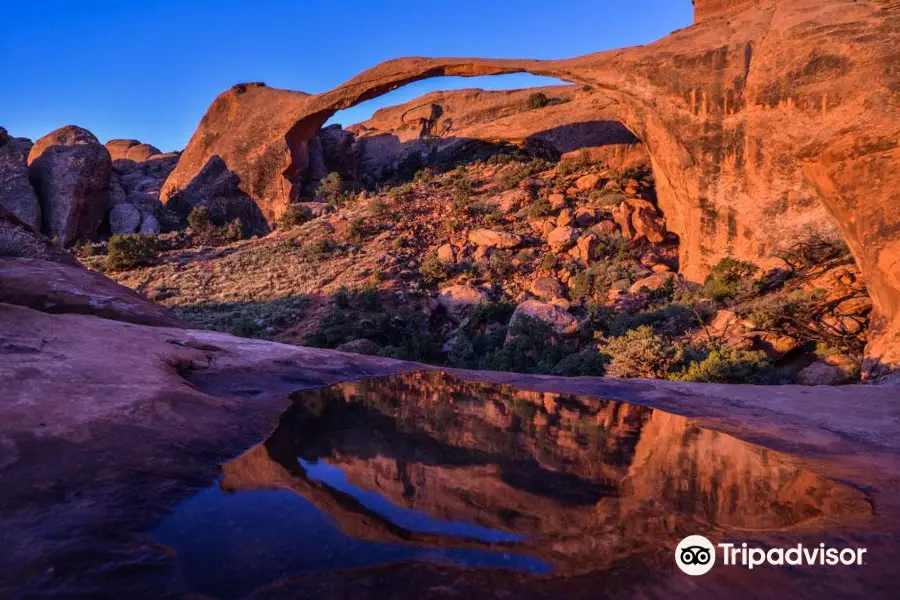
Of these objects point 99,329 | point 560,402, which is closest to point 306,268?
point 99,329

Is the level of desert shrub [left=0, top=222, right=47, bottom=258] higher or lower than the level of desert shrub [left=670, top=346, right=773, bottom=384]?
higher

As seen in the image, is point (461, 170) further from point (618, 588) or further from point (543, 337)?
point (618, 588)

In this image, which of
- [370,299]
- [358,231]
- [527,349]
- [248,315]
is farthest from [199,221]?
[527,349]

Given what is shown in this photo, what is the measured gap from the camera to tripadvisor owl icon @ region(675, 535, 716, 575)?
1803mm

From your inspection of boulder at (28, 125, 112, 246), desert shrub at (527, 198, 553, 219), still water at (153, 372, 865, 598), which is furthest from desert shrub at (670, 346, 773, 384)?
boulder at (28, 125, 112, 246)

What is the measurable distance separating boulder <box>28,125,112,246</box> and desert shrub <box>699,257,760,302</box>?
2358cm

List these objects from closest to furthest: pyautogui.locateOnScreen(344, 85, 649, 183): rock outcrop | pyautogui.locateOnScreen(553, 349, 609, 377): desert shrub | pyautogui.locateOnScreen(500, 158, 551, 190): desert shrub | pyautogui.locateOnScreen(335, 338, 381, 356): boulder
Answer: pyautogui.locateOnScreen(553, 349, 609, 377): desert shrub
pyautogui.locateOnScreen(335, 338, 381, 356): boulder
pyautogui.locateOnScreen(500, 158, 551, 190): desert shrub
pyautogui.locateOnScreen(344, 85, 649, 183): rock outcrop

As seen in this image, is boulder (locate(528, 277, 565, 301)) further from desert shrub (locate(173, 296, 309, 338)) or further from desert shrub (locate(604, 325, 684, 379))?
desert shrub (locate(173, 296, 309, 338))

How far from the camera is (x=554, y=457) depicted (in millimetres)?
3209

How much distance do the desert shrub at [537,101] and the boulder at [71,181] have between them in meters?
20.2

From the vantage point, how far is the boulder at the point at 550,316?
1093cm

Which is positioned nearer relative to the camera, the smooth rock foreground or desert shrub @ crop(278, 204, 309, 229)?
the smooth rock foreground

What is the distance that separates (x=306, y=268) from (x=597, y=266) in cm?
879

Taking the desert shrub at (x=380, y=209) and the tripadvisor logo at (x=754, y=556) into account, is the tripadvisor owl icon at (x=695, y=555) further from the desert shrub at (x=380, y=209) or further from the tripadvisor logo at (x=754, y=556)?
the desert shrub at (x=380, y=209)
